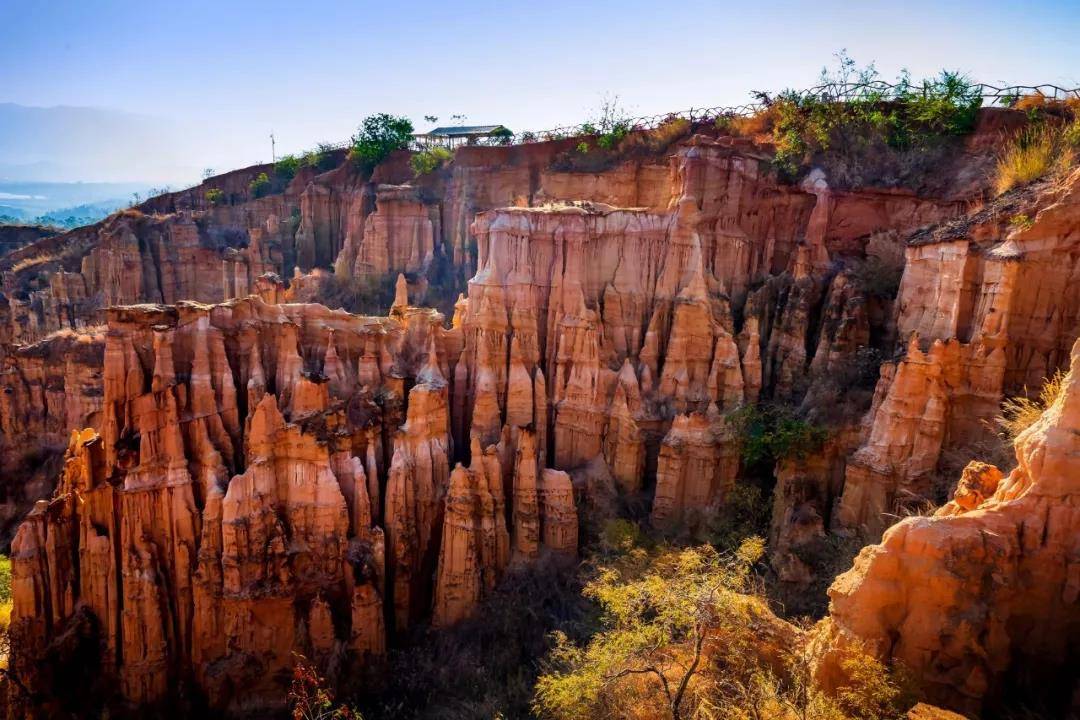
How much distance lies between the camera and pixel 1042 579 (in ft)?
29.2

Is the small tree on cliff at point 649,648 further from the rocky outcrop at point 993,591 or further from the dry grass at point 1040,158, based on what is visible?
the dry grass at point 1040,158

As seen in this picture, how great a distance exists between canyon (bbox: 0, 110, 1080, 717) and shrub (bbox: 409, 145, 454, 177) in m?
20.0

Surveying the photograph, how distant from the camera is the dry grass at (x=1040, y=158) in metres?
14.9

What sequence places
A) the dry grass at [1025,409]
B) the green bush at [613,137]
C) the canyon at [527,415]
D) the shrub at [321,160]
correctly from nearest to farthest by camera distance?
1. the dry grass at [1025,409]
2. the canyon at [527,415]
3. the green bush at [613,137]
4. the shrub at [321,160]

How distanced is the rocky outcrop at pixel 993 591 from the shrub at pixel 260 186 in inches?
1980

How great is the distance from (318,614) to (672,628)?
27.7 feet

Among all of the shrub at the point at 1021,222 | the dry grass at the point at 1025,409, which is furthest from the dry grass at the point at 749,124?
the dry grass at the point at 1025,409

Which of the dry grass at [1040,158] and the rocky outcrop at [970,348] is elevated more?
the dry grass at [1040,158]

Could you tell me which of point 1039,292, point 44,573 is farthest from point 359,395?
point 1039,292

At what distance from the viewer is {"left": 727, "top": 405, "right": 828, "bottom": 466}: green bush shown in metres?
15.7

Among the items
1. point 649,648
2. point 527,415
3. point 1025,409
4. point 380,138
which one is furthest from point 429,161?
point 1025,409

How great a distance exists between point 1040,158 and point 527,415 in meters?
13.7

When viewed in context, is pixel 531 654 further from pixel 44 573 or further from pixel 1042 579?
pixel 44 573

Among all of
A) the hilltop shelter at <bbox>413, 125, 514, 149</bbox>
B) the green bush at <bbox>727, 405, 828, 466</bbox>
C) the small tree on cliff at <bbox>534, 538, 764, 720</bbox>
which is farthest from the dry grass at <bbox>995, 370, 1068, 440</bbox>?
the hilltop shelter at <bbox>413, 125, 514, 149</bbox>
